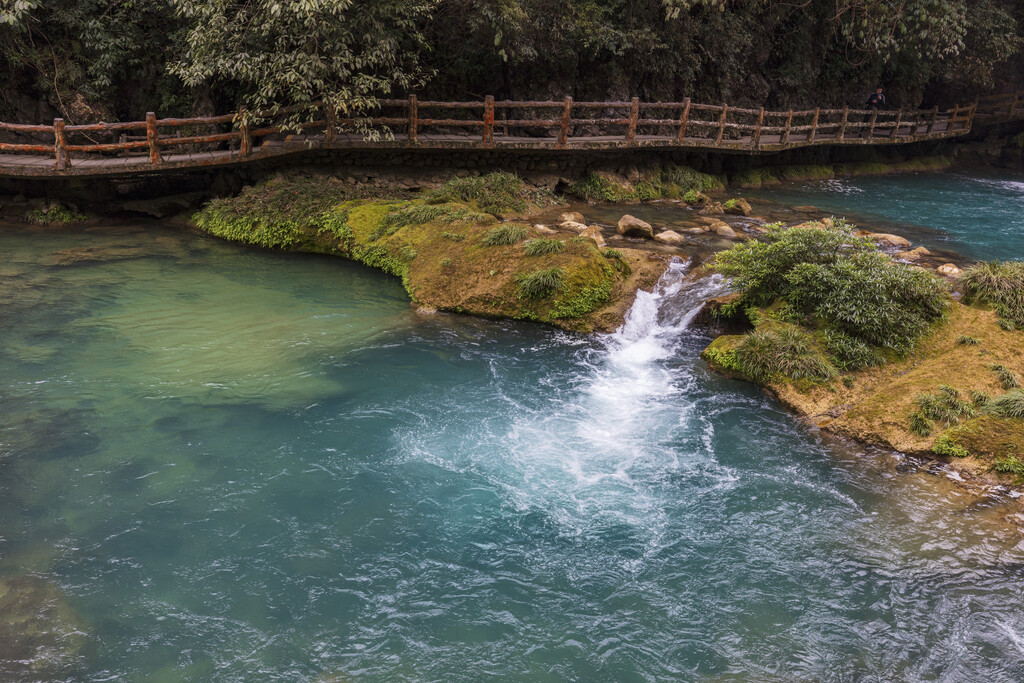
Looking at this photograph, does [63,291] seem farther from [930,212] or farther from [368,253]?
[930,212]

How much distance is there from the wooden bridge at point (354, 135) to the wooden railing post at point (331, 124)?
21mm

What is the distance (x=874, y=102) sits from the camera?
980 inches

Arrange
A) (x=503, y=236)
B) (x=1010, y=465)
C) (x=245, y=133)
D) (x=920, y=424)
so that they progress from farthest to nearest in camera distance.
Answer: (x=245, y=133) → (x=503, y=236) → (x=920, y=424) → (x=1010, y=465)

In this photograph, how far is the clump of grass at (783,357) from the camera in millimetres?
9312

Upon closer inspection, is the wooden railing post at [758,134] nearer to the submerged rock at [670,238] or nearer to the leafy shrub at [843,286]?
the submerged rock at [670,238]

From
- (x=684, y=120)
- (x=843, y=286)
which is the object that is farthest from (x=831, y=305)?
(x=684, y=120)

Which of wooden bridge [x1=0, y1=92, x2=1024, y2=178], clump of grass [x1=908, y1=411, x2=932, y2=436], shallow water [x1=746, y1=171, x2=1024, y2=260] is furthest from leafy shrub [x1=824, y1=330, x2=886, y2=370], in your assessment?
wooden bridge [x1=0, y1=92, x2=1024, y2=178]

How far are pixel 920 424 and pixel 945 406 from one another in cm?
40

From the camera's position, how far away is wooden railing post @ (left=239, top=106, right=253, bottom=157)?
47.5 ft

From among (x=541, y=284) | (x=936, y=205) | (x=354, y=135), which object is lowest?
(x=541, y=284)

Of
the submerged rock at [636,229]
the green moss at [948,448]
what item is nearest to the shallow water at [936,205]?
the submerged rock at [636,229]

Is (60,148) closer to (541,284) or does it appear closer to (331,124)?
(331,124)

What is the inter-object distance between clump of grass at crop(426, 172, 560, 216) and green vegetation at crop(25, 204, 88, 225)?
7769 millimetres

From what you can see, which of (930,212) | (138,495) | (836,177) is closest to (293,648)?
(138,495)
